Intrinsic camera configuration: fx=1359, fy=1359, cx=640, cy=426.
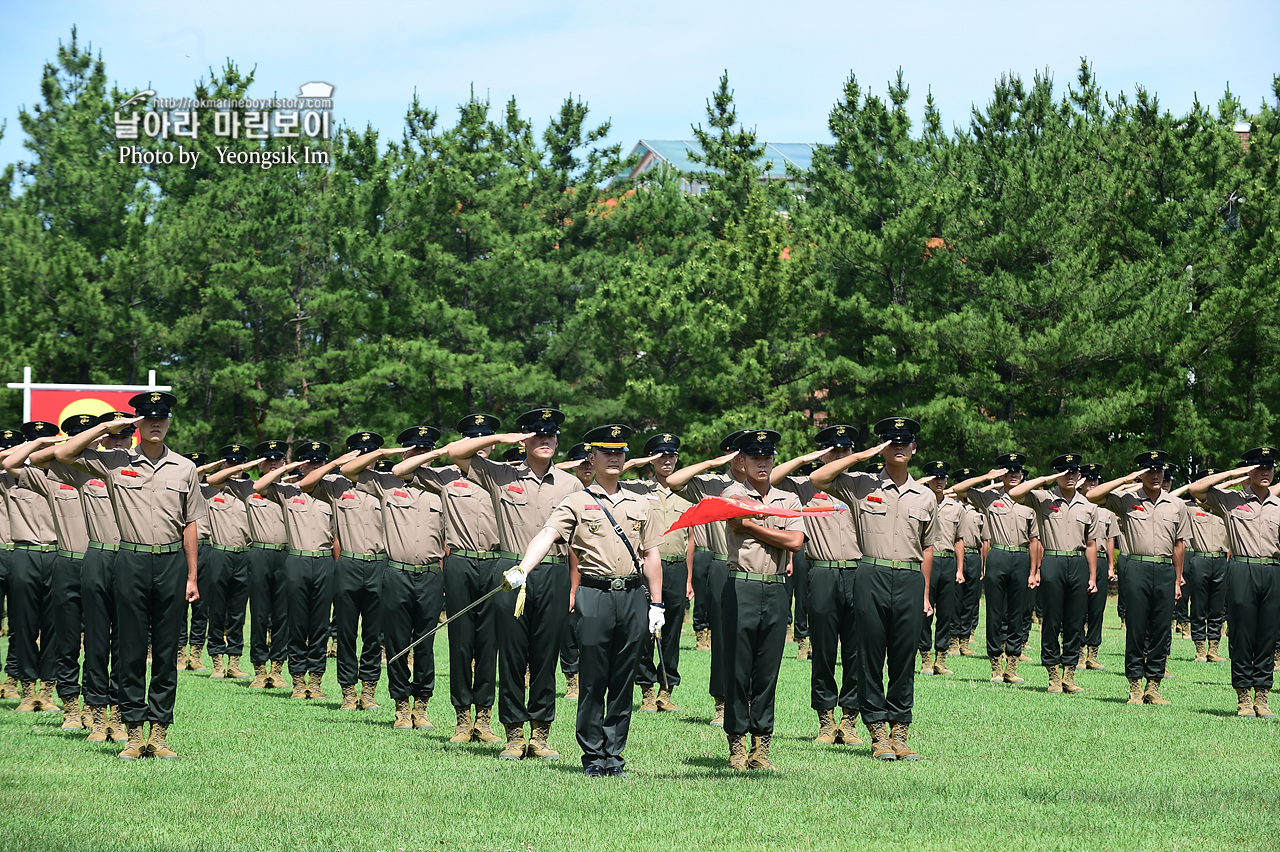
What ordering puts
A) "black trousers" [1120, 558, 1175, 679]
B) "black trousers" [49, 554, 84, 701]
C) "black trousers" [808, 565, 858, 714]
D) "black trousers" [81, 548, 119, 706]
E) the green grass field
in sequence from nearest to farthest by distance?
1. the green grass field
2. "black trousers" [81, 548, 119, 706]
3. "black trousers" [808, 565, 858, 714]
4. "black trousers" [49, 554, 84, 701]
5. "black trousers" [1120, 558, 1175, 679]

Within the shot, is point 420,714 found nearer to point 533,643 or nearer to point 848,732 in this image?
point 533,643

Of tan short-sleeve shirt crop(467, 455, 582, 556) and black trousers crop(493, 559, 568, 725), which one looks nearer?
black trousers crop(493, 559, 568, 725)

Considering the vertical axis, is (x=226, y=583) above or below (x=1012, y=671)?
above

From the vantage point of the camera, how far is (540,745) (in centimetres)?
1031

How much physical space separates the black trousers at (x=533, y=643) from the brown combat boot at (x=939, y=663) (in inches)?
337

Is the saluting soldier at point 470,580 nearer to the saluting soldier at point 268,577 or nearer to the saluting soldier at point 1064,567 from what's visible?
the saluting soldier at point 268,577

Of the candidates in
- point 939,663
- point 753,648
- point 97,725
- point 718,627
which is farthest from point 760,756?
point 939,663

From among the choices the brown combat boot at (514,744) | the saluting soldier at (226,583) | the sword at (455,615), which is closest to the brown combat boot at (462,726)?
the sword at (455,615)

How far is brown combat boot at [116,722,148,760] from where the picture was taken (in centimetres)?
993

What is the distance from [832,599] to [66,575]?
6489 mm

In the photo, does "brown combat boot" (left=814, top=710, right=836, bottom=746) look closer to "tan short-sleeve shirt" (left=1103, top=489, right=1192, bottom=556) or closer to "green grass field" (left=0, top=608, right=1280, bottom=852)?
"green grass field" (left=0, top=608, right=1280, bottom=852)

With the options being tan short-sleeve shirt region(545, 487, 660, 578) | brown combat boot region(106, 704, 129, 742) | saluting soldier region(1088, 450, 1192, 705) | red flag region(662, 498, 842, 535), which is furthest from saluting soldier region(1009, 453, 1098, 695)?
brown combat boot region(106, 704, 129, 742)

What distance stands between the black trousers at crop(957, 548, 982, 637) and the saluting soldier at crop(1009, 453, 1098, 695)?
393cm

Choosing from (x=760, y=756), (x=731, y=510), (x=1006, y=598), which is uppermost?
(x=731, y=510)
